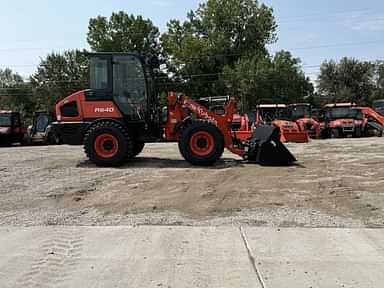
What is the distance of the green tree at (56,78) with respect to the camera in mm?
63594

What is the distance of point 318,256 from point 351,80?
2699 inches

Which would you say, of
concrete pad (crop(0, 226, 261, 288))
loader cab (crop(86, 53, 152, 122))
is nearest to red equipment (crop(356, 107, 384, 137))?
loader cab (crop(86, 53, 152, 122))

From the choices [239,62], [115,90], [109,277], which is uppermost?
[239,62]

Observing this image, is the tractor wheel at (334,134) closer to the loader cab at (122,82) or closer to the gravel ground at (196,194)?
the gravel ground at (196,194)

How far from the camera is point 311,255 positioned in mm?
5695

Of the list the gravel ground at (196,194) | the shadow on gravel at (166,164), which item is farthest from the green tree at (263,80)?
the gravel ground at (196,194)

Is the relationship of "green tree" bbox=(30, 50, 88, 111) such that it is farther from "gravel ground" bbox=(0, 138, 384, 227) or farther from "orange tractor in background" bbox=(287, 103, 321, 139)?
"gravel ground" bbox=(0, 138, 384, 227)

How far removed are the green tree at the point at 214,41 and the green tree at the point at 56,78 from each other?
11.8 m

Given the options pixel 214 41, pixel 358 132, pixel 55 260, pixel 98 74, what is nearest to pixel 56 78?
pixel 214 41

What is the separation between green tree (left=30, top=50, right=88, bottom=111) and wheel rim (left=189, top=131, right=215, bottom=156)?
4914 cm

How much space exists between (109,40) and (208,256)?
200ft

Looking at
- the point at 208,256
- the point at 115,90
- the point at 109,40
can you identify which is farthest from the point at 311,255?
the point at 109,40

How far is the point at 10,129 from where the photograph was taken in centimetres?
3012

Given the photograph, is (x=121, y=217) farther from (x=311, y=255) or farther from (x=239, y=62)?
(x=239, y=62)
